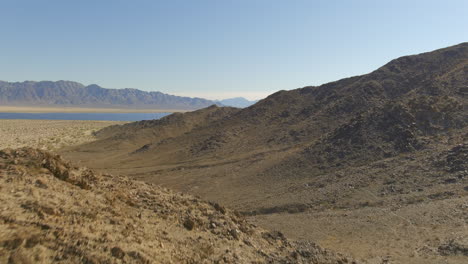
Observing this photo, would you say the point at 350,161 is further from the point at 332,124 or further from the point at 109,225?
the point at 109,225

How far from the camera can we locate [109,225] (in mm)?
8625

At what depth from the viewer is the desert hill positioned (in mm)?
16172

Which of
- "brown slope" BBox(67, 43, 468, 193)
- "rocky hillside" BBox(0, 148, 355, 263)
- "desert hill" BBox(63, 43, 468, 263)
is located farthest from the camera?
"brown slope" BBox(67, 43, 468, 193)

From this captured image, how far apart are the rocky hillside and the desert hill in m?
5.76

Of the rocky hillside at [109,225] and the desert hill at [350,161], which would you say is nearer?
the rocky hillside at [109,225]

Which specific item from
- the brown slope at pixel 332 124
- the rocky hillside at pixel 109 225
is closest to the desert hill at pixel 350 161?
the brown slope at pixel 332 124

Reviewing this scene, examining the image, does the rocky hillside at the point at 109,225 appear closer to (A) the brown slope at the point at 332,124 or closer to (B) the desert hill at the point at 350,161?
(B) the desert hill at the point at 350,161

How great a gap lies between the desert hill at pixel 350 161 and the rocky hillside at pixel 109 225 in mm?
5763

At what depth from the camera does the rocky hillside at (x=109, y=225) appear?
698cm

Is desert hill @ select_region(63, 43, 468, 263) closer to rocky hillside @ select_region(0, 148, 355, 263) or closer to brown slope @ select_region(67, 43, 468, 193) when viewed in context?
brown slope @ select_region(67, 43, 468, 193)

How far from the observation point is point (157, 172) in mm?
33344

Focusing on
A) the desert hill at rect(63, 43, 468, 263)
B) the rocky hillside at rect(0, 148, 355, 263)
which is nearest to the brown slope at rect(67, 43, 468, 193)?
the desert hill at rect(63, 43, 468, 263)

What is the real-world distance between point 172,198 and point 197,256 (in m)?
4.89

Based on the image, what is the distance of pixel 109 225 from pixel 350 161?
865 inches
